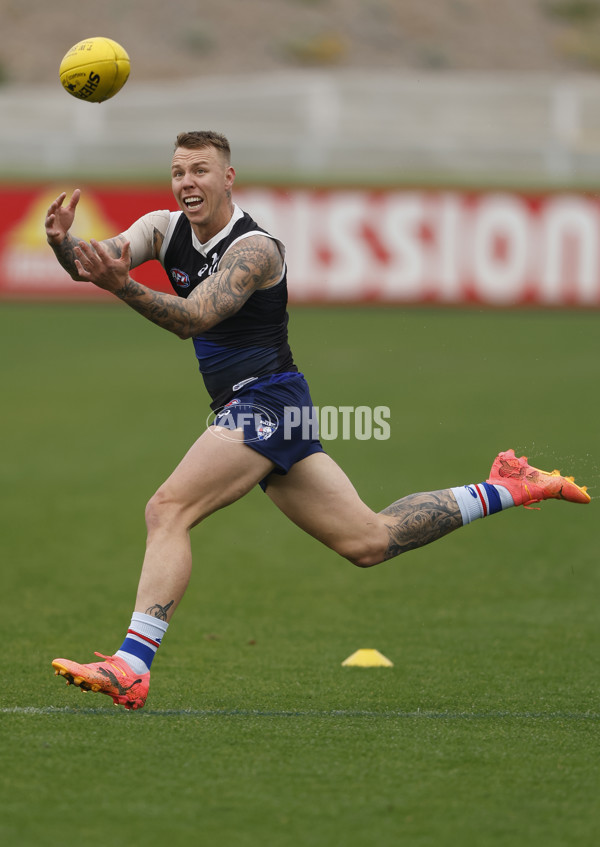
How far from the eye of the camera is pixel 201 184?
5527mm

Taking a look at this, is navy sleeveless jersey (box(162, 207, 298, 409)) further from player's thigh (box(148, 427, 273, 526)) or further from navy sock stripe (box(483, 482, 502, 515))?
navy sock stripe (box(483, 482, 502, 515))

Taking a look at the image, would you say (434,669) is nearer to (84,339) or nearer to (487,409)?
(487,409)

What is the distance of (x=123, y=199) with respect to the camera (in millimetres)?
23141

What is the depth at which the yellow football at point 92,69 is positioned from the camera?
19.4 ft

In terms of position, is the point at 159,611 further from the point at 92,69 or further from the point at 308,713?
the point at 92,69

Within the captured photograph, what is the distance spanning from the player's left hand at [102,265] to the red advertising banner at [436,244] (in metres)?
17.3

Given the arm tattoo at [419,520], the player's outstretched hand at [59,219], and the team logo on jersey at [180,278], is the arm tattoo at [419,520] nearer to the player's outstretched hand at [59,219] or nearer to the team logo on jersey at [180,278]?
the team logo on jersey at [180,278]

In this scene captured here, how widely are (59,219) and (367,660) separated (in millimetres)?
2593

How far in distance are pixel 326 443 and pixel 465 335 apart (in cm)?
827

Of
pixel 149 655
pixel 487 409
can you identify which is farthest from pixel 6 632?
A: pixel 487 409

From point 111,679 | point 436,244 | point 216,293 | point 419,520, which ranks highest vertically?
point 436,244

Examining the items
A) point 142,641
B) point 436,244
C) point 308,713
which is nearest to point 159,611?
point 142,641

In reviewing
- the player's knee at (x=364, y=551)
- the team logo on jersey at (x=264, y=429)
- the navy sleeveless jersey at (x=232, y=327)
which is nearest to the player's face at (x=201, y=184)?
→ the navy sleeveless jersey at (x=232, y=327)

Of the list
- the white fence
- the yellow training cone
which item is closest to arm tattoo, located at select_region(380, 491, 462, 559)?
the yellow training cone
